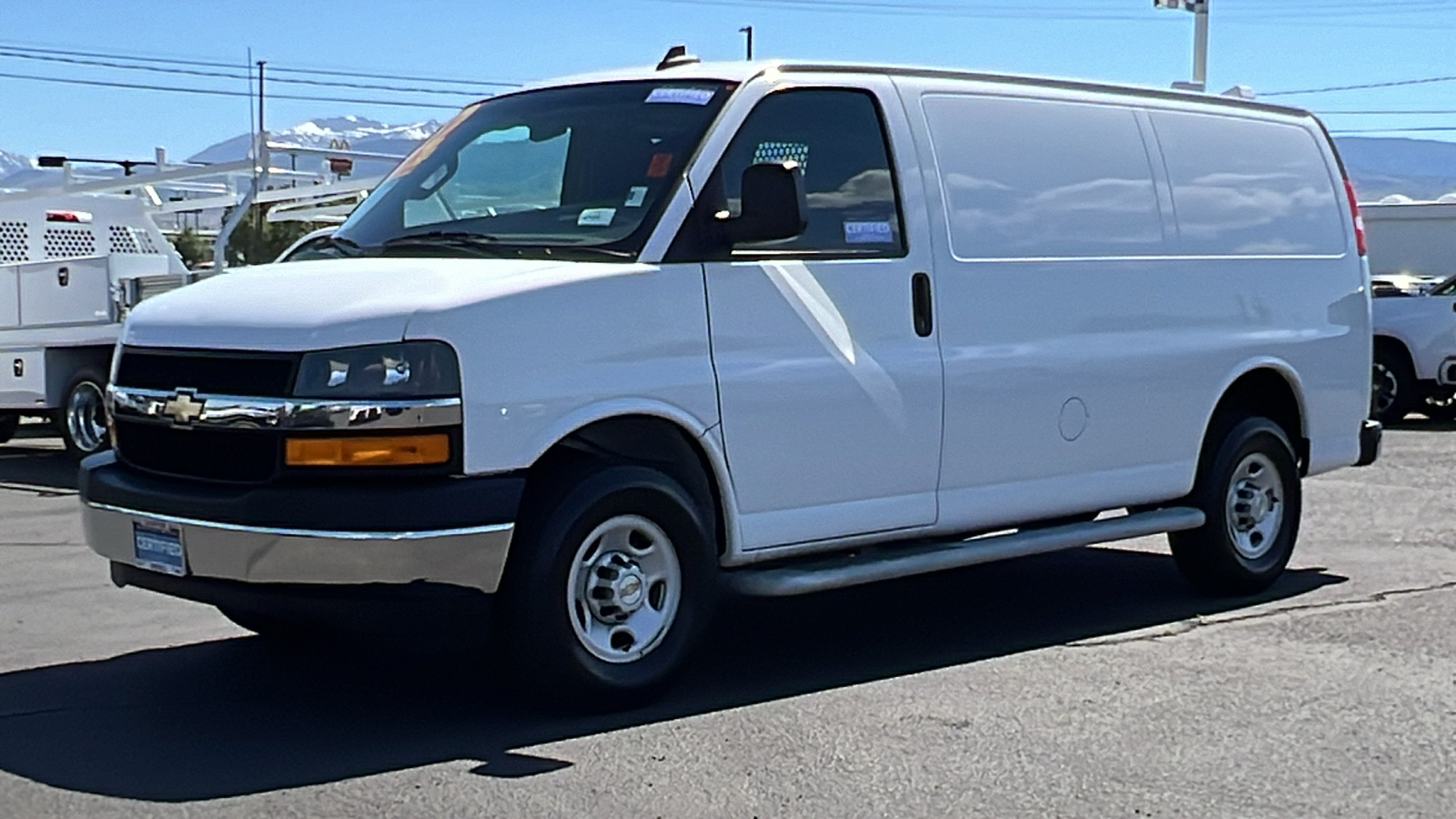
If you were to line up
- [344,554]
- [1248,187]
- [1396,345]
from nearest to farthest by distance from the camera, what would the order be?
[344,554], [1248,187], [1396,345]

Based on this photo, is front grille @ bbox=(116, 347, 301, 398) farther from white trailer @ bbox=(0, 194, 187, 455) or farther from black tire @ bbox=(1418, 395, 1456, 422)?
black tire @ bbox=(1418, 395, 1456, 422)

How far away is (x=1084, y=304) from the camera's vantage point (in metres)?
7.67

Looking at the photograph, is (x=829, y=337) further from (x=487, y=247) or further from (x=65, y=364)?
(x=65, y=364)

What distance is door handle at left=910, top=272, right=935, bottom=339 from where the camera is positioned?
7.01m

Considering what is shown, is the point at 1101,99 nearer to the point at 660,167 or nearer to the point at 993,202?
the point at 993,202

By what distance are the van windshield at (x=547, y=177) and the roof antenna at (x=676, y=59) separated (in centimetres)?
26

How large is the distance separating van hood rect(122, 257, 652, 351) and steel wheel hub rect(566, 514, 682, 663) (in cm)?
84

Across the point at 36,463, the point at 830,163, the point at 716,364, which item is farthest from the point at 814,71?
the point at 36,463

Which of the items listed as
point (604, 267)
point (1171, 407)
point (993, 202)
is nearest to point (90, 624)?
point (604, 267)

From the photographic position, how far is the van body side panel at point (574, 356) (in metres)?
A: 5.76

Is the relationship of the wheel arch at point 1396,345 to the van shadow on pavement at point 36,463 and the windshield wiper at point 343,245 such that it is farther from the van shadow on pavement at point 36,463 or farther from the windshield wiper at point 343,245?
the windshield wiper at point 343,245

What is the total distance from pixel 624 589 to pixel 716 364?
31.8 inches

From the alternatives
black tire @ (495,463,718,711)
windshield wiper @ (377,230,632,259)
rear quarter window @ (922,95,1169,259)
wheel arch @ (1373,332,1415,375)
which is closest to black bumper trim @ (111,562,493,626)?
black tire @ (495,463,718,711)

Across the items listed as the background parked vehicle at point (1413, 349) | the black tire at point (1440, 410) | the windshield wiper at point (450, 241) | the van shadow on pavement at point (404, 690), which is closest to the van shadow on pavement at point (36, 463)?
the van shadow on pavement at point (404, 690)
